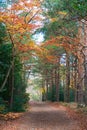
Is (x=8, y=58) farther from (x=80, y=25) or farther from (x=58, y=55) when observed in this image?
(x=58, y=55)

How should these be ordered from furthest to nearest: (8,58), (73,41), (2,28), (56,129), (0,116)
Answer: (73,41)
(8,58)
(2,28)
(0,116)
(56,129)

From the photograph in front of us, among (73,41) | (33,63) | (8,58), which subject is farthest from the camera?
(33,63)

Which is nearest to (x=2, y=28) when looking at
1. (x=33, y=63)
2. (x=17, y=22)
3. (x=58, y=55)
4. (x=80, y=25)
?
(x=17, y=22)

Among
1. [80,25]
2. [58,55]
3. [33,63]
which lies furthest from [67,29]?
[33,63]

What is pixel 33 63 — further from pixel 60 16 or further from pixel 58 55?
pixel 60 16

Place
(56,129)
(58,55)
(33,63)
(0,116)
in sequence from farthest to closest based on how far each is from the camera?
(33,63), (58,55), (0,116), (56,129)

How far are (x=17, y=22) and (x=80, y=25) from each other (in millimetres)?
7802

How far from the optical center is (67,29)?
27047mm

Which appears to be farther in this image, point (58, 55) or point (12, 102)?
point (58, 55)

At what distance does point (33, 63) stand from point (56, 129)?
1338 inches

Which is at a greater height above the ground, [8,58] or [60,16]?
[60,16]

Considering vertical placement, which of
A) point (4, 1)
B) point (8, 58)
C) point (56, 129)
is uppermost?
point (4, 1)

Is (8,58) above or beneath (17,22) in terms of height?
beneath

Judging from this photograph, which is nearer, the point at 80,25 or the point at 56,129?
the point at 56,129
